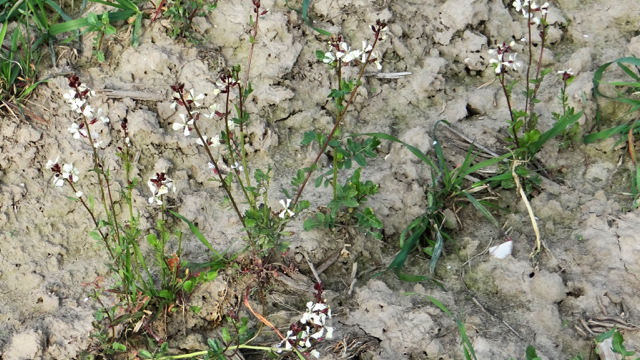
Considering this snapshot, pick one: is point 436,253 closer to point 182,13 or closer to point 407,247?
point 407,247

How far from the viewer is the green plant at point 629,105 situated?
3164mm

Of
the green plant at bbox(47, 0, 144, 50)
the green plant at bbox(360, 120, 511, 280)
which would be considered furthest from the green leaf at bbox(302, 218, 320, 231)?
the green plant at bbox(47, 0, 144, 50)

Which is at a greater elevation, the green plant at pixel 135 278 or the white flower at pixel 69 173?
the white flower at pixel 69 173

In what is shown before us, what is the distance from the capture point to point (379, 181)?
3332 millimetres

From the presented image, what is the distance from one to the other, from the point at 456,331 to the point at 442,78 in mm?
1732

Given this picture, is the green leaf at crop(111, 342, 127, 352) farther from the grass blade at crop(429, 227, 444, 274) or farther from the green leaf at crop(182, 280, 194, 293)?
the grass blade at crop(429, 227, 444, 274)

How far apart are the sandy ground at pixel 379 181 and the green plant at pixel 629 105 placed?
0.23 feet

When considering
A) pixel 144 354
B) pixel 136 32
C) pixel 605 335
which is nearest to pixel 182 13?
pixel 136 32

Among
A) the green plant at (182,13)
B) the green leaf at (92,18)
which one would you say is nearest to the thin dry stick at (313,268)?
the green plant at (182,13)

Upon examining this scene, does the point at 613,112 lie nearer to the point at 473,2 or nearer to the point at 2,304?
the point at 473,2

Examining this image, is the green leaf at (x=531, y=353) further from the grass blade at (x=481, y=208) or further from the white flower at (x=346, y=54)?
the white flower at (x=346, y=54)

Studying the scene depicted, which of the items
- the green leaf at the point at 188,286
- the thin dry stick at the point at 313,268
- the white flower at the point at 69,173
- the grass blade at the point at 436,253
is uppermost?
the white flower at the point at 69,173

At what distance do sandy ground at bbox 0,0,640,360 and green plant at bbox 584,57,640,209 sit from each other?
2.8 inches

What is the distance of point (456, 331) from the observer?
107 inches
